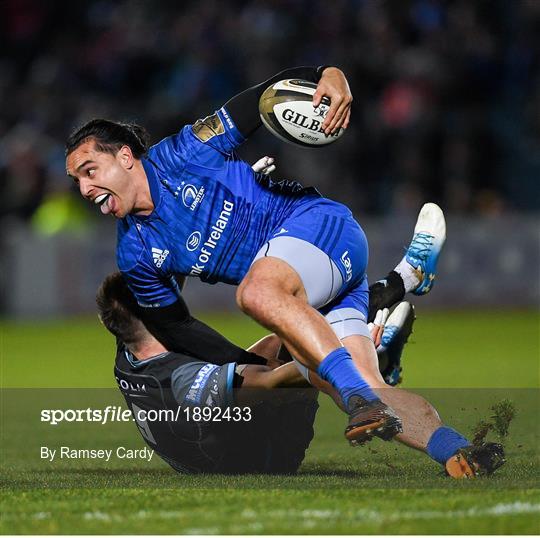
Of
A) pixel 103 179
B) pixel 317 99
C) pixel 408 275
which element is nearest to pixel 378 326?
pixel 408 275

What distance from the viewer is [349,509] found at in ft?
15.9

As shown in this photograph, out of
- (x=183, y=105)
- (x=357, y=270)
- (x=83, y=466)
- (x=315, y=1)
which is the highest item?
(x=315, y=1)

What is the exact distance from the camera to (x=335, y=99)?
632 cm

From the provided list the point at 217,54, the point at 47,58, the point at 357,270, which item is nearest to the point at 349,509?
the point at 357,270

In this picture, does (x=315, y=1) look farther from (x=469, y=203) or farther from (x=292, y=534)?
(x=292, y=534)

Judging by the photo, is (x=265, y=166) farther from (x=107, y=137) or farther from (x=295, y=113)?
(x=107, y=137)

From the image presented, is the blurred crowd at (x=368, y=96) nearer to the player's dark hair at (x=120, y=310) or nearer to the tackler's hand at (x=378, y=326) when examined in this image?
the tackler's hand at (x=378, y=326)

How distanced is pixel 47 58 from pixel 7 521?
1666 cm

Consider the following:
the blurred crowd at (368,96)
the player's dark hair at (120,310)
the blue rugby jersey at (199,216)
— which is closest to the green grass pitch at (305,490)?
the player's dark hair at (120,310)

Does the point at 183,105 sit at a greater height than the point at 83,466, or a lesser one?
greater

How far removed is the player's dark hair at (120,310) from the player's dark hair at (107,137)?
2.34ft

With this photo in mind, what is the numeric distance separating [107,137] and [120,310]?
2.96 feet

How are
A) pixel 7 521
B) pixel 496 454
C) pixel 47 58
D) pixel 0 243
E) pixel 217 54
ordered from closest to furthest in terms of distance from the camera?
1. pixel 7 521
2. pixel 496 454
3. pixel 0 243
4. pixel 217 54
5. pixel 47 58

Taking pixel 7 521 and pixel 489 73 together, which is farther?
pixel 489 73
